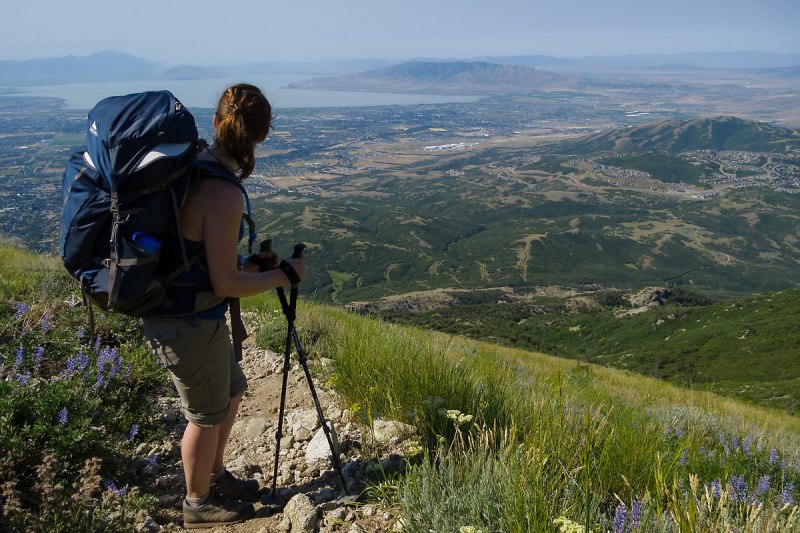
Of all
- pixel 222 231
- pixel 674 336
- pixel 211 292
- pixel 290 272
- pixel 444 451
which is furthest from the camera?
pixel 674 336

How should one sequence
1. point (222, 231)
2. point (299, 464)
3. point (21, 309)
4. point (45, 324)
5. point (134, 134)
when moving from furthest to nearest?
point (45, 324) < point (21, 309) < point (299, 464) < point (222, 231) < point (134, 134)

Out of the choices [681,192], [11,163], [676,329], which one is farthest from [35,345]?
[681,192]

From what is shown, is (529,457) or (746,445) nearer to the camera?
(529,457)

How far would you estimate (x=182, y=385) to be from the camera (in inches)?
99.6

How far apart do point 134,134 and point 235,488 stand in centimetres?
192

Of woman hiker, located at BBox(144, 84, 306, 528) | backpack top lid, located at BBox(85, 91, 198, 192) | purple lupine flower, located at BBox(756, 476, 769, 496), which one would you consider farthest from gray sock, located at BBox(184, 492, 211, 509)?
purple lupine flower, located at BBox(756, 476, 769, 496)

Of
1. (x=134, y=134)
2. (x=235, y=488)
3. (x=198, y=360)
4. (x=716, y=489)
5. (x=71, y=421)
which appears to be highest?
(x=134, y=134)

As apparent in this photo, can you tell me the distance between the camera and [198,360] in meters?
2.47

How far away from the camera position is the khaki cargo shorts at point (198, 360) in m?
2.41

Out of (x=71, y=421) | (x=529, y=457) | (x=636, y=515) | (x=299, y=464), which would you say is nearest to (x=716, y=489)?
(x=636, y=515)

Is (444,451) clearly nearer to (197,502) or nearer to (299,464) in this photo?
(299,464)

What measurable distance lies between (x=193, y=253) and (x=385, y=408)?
1.70 meters

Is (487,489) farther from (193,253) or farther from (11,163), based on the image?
(11,163)

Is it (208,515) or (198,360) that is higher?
(198,360)
